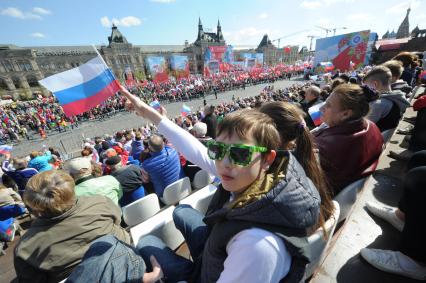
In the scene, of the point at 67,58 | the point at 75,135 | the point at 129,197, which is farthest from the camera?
the point at 67,58

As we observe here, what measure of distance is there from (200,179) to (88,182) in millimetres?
1785

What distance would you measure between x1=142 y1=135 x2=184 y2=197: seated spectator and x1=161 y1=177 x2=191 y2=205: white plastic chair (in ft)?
1.01

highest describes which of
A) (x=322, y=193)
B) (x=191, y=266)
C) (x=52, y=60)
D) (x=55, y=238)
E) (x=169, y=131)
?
(x=52, y=60)

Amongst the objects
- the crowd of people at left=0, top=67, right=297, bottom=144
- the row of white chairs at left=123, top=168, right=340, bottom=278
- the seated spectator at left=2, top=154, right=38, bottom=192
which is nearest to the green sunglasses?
the row of white chairs at left=123, top=168, right=340, bottom=278

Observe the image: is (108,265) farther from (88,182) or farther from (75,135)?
(75,135)

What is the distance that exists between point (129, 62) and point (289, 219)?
77405mm

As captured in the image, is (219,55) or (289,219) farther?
(219,55)

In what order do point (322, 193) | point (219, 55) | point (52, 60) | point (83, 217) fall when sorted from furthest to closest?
point (52, 60) → point (219, 55) → point (83, 217) → point (322, 193)

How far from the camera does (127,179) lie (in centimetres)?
313

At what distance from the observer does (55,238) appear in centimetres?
150

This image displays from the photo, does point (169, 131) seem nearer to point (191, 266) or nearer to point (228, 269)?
point (191, 266)

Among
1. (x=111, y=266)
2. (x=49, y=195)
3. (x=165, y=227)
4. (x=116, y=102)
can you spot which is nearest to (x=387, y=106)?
(x=165, y=227)

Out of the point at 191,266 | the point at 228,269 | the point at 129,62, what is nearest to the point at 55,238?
the point at 191,266

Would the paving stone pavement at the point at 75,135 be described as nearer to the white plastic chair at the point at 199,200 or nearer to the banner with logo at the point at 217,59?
the white plastic chair at the point at 199,200
